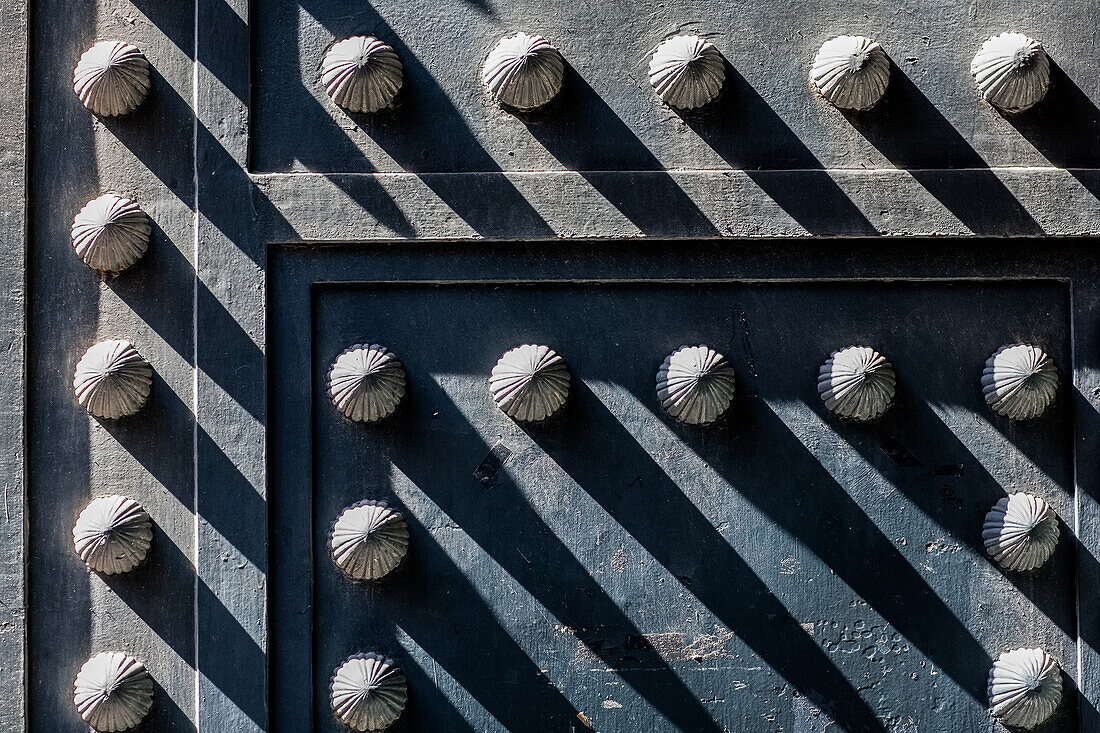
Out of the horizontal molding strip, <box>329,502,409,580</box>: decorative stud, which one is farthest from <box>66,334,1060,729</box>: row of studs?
the horizontal molding strip

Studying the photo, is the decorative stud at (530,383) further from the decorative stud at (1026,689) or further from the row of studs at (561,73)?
the decorative stud at (1026,689)

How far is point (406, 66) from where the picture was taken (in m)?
3.60

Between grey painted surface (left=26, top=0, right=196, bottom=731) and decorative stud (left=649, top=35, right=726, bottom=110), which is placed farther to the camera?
grey painted surface (left=26, top=0, right=196, bottom=731)

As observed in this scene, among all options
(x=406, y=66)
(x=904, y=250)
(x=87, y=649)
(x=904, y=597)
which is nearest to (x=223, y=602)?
(x=87, y=649)

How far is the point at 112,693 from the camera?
344 cm

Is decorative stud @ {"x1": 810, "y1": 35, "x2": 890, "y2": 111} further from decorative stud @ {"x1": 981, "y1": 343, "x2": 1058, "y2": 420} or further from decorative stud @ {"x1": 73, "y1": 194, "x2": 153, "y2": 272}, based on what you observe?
decorative stud @ {"x1": 73, "y1": 194, "x2": 153, "y2": 272}

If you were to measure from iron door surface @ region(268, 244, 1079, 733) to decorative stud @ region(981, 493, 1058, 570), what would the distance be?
7 cm

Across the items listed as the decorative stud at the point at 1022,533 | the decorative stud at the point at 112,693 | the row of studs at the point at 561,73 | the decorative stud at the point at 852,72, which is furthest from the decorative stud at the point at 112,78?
the decorative stud at the point at 1022,533

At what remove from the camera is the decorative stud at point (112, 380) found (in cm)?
345

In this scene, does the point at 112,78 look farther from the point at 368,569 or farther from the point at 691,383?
the point at 691,383

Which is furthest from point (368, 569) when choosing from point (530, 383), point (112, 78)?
point (112, 78)

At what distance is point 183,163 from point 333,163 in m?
0.56

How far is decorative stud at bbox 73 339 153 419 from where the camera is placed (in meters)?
3.45

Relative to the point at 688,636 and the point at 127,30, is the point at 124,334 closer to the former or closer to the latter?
the point at 127,30
